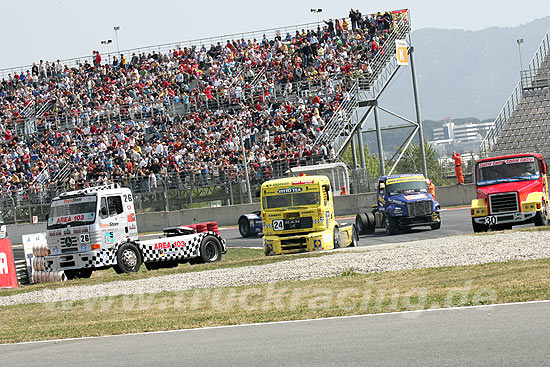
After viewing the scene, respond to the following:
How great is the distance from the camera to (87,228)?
818 inches

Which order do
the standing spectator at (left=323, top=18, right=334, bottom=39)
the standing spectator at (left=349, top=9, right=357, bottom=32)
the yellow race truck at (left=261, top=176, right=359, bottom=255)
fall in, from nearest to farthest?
1. the yellow race truck at (left=261, top=176, right=359, bottom=255)
2. the standing spectator at (left=349, top=9, right=357, bottom=32)
3. the standing spectator at (left=323, top=18, right=334, bottom=39)

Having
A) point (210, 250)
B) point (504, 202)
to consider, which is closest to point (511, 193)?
point (504, 202)

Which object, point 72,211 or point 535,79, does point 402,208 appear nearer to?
point 72,211

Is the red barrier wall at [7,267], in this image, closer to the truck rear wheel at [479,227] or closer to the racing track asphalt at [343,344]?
the racing track asphalt at [343,344]

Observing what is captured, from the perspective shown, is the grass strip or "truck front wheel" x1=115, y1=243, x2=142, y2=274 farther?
"truck front wheel" x1=115, y1=243, x2=142, y2=274

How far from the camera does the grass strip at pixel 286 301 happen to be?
11.2 m

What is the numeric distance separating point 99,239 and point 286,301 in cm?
902

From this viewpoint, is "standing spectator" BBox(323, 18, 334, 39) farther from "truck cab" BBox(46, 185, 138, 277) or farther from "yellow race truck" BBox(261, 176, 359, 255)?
"truck cab" BBox(46, 185, 138, 277)

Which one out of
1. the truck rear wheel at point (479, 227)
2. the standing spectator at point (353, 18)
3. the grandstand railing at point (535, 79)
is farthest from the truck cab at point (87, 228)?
the grandstand railing at point (535, 79)

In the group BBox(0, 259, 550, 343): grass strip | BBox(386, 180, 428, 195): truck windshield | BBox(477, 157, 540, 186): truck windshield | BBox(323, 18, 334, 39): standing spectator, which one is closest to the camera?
BBox(0, 259, 550, 343): grass strip

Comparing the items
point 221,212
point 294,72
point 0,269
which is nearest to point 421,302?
point 0,269

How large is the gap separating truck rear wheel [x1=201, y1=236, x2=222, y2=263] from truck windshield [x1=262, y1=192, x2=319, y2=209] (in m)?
1.68

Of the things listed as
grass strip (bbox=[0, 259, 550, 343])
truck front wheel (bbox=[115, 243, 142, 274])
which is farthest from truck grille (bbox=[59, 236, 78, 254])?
grass strip (bbox=[0, 259, 550, 343])

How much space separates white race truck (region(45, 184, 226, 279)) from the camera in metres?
20.8
